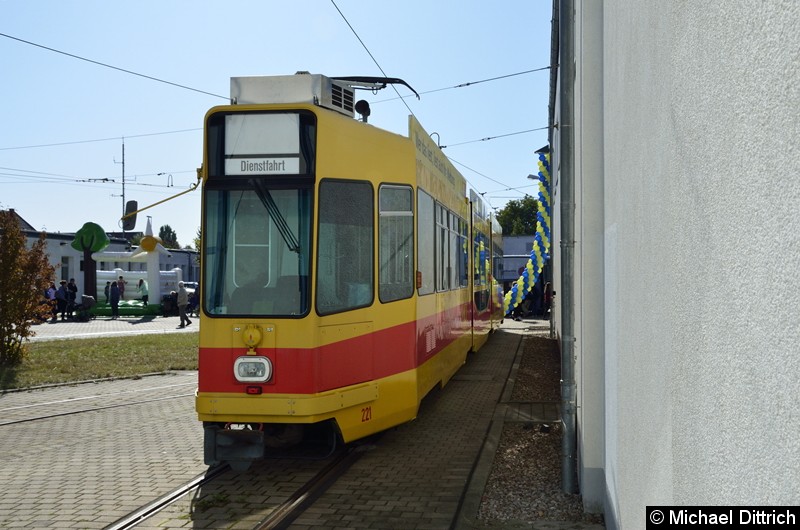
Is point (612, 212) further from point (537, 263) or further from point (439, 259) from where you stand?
point (537, 263)

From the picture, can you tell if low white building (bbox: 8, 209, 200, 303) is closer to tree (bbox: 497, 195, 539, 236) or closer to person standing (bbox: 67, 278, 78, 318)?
person standing (bbox: 67, 278, 78, 318)

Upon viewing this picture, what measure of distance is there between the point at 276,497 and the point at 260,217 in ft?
8.09

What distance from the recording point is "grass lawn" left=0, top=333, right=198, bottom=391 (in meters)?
15.1

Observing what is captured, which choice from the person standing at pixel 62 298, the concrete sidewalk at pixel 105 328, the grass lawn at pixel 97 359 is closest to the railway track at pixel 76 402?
the grass lawn at pixel 97 359

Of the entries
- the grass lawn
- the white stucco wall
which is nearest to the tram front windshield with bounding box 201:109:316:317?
the white stucco wall

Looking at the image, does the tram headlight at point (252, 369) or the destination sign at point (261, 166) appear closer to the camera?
the tram headlight at point (252, 369)

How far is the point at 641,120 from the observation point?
3373 millimetres

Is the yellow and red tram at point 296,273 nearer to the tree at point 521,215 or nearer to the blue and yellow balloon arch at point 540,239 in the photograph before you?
the blue and yellow balloon arch at point 540,239

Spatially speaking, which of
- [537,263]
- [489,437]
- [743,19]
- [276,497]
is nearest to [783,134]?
[743,19]

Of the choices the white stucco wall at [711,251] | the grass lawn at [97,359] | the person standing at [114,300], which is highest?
the white stucco wall at [711,251]

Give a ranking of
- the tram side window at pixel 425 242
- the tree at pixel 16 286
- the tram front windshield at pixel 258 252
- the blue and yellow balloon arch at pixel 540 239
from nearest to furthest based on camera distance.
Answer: the tram front windshield at pixel 258 252, the tram side window at pixel 425 242, the tree at pixel 16 286, the blue and yellow balloon arch at pixel 540 239

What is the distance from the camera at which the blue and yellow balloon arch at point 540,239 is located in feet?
77.7

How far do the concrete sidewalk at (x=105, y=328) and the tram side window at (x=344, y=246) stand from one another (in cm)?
1855

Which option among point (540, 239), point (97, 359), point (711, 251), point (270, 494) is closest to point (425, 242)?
point (270, 494)
